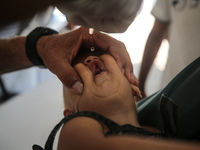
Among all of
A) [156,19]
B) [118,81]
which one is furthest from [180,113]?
[156,19]

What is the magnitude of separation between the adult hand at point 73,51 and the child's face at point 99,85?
13mm

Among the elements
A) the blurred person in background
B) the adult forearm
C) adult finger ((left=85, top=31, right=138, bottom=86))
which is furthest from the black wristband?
the blurred person in background

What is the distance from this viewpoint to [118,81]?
381 mm

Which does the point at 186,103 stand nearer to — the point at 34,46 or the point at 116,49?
the point at 116,49

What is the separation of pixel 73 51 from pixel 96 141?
0.72 ft

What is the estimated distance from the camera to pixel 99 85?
14.7 inches

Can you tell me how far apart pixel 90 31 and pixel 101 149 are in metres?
0.23

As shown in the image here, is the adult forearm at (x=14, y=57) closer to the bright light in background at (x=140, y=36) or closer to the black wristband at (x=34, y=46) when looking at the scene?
the black wristband at (x=34, y=46)

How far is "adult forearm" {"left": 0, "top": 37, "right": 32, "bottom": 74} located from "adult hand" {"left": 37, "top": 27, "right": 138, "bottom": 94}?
5 cm

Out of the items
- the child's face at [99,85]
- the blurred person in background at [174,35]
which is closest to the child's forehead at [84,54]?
the child's face at [99,85]

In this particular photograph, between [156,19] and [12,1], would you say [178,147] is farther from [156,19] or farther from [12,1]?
[156,19]

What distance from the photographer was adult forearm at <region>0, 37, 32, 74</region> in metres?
0.45

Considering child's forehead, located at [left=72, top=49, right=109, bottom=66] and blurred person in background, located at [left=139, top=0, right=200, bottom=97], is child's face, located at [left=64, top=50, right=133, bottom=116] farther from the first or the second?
blurred person in background, located at [left=139, top=0, right=200, bottom=97]

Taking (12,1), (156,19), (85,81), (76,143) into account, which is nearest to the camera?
(12,1)
